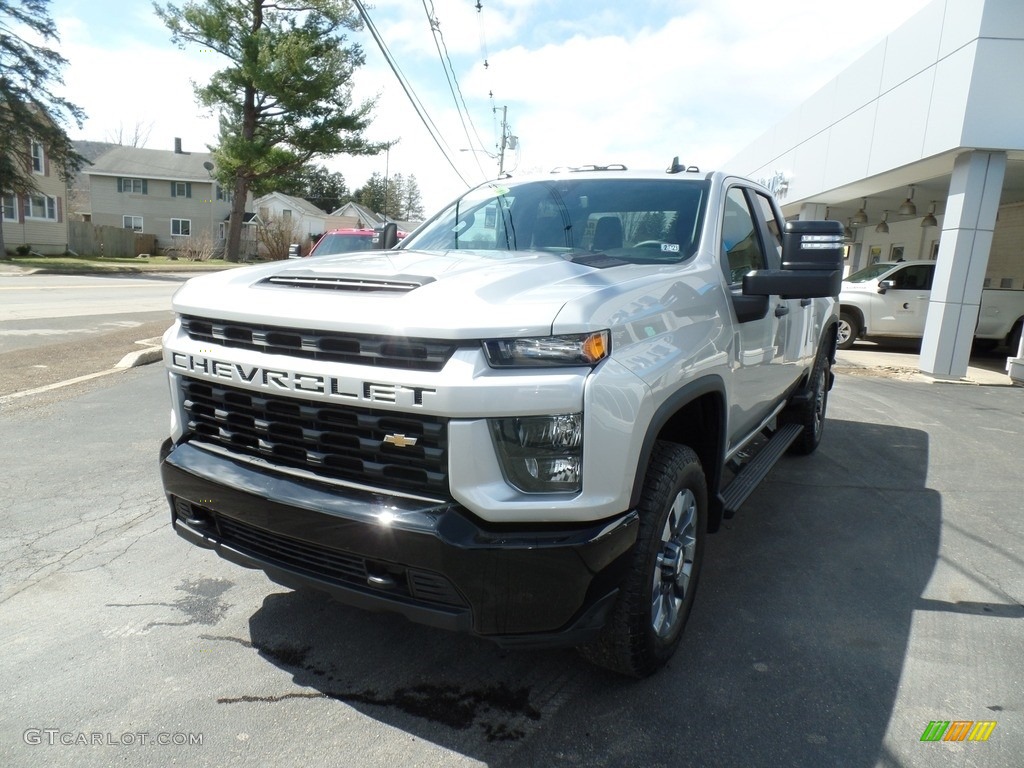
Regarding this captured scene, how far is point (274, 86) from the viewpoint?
3384 centimetres

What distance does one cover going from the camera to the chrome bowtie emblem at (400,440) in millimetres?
2188

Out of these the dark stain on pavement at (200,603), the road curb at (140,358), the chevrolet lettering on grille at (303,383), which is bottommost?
the dark stain on pavement at (200,603)

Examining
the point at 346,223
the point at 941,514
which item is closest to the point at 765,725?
the point at 941,514

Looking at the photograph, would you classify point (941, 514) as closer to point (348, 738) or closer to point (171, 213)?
point (348, 738)

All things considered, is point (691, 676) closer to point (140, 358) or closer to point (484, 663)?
point (484, 663)

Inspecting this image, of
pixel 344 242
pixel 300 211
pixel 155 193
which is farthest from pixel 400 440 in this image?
pixel 300 211

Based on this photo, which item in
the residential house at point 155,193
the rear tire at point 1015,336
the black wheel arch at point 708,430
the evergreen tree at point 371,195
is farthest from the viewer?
the evergreen tree at point 371,195

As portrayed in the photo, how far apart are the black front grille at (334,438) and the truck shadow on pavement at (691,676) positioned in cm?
83

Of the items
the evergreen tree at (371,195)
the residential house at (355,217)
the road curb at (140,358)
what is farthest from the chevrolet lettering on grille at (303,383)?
the evergreen tree at (371,195)

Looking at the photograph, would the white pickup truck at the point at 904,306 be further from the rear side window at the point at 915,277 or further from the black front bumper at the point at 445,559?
the black front bumper at the point at 445,559

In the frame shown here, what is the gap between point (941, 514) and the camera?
4691mm

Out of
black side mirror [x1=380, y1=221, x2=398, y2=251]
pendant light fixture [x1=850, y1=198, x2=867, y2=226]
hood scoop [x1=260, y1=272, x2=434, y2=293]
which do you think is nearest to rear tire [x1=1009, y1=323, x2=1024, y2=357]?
pendant light fixture [x1=850, y1=198, x2=867, y2=226]

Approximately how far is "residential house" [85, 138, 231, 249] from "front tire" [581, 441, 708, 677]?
2132 inches

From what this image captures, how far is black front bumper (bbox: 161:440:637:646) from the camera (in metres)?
2.09
